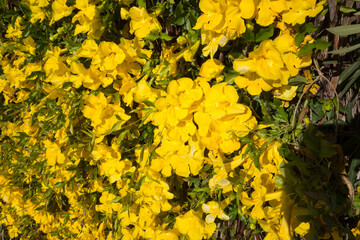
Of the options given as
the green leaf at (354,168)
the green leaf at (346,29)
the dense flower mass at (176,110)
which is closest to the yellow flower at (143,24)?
the dense flower mass at (176,110)

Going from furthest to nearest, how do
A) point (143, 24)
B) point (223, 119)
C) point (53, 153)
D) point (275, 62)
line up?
point (53, 153), point (143, 24), point (223, 119), point (275, 62)

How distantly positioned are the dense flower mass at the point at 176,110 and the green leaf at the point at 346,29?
94mm

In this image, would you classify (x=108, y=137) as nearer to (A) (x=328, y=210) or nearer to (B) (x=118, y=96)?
(B) (x=118, y=96)

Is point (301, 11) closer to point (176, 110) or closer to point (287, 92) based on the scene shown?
point (287, 92)

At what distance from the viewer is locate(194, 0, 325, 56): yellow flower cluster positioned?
103 centimetres

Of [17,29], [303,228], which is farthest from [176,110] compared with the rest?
[17,29]

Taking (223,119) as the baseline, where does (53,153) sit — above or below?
below

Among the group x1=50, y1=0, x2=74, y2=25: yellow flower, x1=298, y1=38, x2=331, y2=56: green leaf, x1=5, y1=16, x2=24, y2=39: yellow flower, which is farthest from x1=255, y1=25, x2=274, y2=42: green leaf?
x1=5, y1=16, x2=24, y2=39: yellow flower

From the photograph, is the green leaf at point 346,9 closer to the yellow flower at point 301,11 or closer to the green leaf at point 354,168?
the yellow flower at point 301,11

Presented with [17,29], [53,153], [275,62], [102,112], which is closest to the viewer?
[275,62]

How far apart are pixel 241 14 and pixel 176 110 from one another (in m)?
0.41

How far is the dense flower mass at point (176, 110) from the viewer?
3.67ft

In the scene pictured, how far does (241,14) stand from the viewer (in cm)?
109

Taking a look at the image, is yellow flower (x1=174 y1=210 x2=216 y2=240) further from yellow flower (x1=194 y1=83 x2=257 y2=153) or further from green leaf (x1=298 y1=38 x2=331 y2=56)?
green leaf (x1=298 y1=38 x2=331 y2=56)
